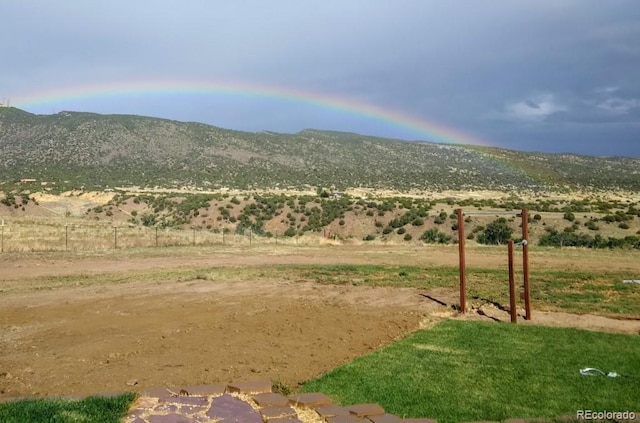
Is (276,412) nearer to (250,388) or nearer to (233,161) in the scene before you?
(250,388)

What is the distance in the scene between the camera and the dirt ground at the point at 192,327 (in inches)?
362

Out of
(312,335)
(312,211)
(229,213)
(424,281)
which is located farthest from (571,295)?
(229,213)

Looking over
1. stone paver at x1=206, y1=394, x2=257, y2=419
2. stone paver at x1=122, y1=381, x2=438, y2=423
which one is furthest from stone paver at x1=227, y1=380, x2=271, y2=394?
stone paver at x1=206, y1=394, x2=257, y2=419

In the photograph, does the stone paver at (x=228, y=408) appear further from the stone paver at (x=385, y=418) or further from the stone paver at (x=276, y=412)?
the stone paver at (x=385, y=418)

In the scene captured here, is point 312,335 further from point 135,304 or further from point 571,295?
point 571,295

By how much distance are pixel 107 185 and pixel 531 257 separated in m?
56.4

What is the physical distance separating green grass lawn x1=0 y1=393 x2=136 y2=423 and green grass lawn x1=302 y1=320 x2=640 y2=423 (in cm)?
261

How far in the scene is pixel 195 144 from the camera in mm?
98562

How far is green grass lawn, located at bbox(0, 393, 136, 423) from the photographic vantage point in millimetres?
6453

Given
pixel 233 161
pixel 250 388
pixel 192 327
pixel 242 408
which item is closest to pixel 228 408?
pixel 242 408

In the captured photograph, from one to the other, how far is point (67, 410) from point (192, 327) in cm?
584

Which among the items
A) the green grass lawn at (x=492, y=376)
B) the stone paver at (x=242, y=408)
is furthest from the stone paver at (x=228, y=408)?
the green grass lawn at (x=492, y=376)

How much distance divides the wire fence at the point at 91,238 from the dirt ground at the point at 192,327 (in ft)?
35.5

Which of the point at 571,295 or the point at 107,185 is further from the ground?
the point at 107,185
